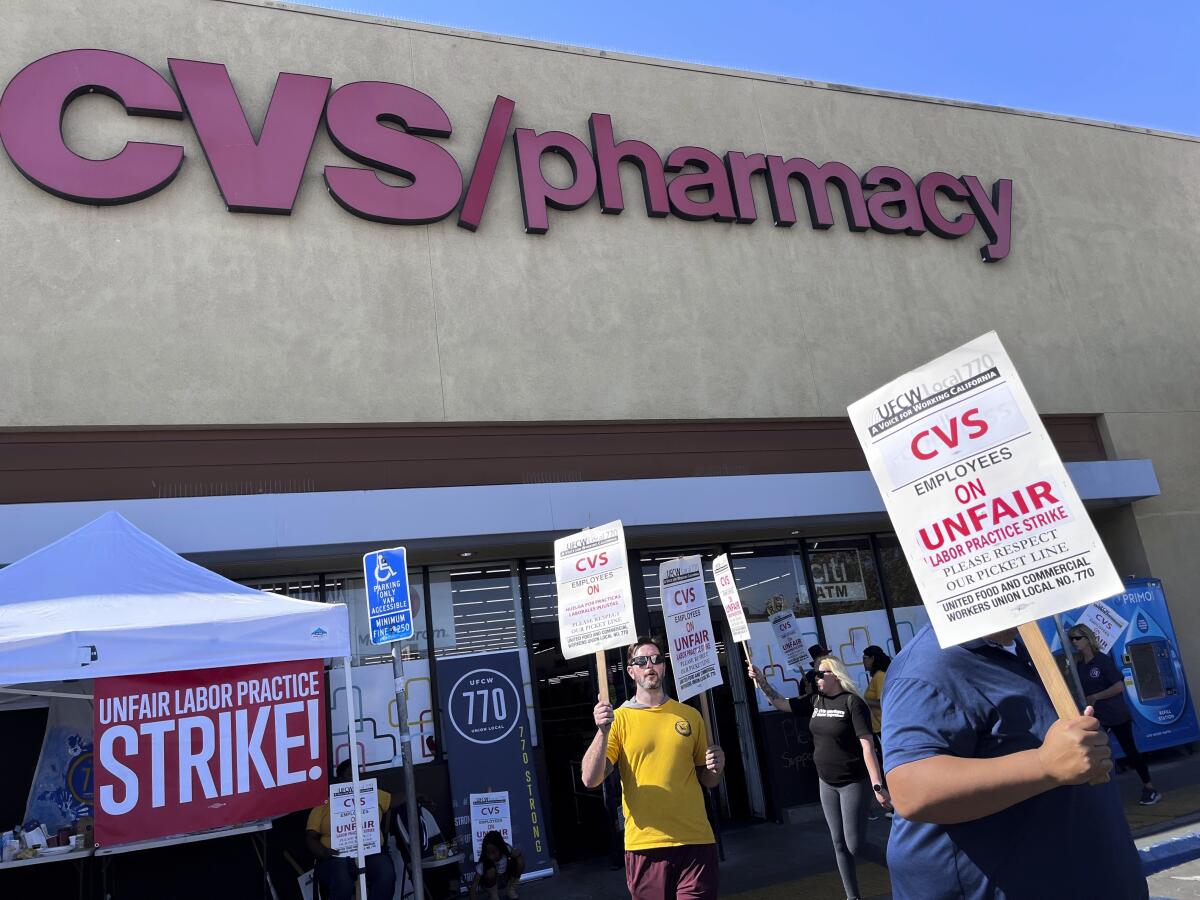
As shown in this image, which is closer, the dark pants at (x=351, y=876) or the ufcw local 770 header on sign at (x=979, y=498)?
the ufcw local 770 header on sign at (x=979, y=498)

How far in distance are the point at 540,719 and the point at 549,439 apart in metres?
3.37

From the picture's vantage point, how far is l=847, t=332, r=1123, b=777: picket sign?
103 inches

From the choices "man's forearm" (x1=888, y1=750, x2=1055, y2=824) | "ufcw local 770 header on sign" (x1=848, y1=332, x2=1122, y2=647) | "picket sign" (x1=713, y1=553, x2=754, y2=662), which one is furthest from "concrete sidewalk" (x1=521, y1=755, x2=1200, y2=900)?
"man's forearm" (x1=888, y1=750, x2=1055, y2=824)

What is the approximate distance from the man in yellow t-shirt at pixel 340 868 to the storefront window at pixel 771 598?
579 centimetres

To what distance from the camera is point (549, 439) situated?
11.1 m

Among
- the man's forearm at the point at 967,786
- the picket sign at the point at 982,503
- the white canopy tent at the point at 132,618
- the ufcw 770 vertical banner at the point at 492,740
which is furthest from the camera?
the ufcw 770 vertical banner at the point at 492,740

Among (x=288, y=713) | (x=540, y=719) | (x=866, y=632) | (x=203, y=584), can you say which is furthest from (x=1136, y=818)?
(x=203, y=584)

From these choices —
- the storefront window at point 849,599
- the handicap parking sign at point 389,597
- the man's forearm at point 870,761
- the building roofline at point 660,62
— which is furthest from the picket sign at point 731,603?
the building roofline at point 660,62

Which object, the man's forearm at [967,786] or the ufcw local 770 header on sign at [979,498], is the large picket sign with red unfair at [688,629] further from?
the man's forearm at [967,786]

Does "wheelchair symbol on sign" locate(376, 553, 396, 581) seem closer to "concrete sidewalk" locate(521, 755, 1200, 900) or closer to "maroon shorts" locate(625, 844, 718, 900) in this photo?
"maroon shorts" locate(625, 844, 718, 900)

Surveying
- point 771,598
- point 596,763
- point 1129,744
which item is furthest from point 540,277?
point 1129,744

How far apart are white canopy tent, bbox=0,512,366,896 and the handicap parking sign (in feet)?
2.22

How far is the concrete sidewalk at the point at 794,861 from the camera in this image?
8.20 m

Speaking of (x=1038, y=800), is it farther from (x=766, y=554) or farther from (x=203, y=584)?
(x=766, y=554)
